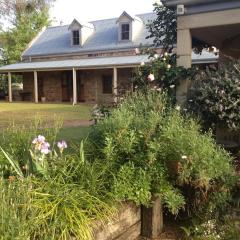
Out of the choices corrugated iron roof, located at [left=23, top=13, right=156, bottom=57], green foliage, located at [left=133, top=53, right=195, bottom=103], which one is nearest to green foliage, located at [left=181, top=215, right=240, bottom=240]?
green foliage, located at [left=133, top=53, right=195, bottom=103]

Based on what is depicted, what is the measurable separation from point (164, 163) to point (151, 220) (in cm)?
58

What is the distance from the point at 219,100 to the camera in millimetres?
5098

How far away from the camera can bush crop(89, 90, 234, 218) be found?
3.57 meters

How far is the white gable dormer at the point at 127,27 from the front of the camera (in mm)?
25453

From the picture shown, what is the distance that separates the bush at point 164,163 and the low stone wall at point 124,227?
0.14 m

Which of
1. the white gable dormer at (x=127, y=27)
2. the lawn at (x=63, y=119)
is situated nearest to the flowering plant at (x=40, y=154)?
the lawn at (x=63, y=119)

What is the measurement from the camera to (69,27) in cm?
2833

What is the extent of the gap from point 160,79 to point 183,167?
9.48 ft

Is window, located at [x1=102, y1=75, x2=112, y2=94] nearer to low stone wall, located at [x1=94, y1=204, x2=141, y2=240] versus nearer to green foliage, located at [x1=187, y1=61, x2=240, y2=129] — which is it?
green foliage, located at [x1=187, y1=61, x2=240, y2=129]

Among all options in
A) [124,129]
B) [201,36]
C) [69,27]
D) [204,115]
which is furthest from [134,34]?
[124,129]

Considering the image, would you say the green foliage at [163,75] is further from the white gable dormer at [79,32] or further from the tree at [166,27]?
the white gable dormer at [79,32]

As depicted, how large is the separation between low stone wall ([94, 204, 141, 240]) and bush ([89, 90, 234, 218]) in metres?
0.14

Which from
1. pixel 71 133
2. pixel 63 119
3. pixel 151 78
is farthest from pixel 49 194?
pixel 63 119

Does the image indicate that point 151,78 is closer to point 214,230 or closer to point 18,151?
point 18,151
